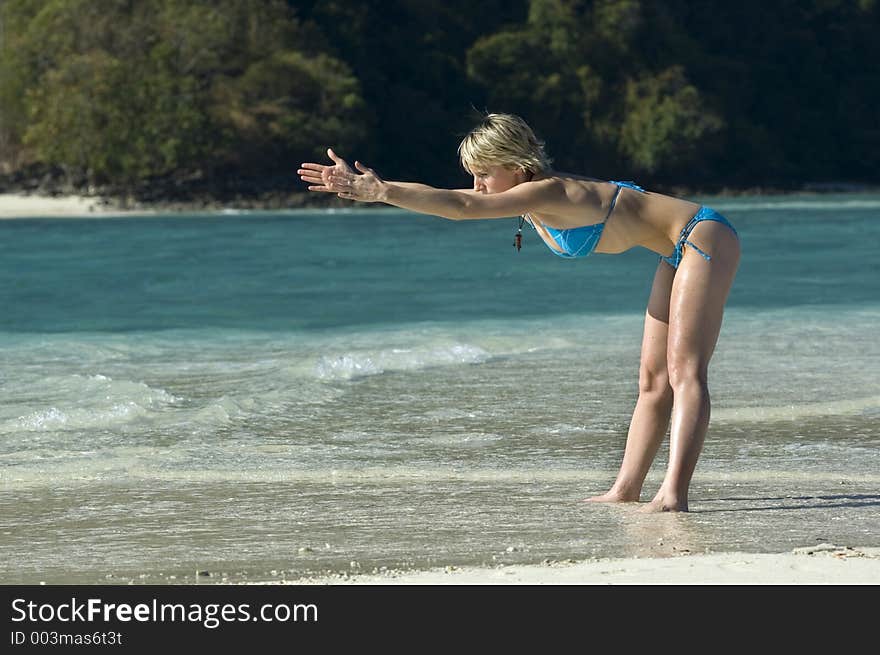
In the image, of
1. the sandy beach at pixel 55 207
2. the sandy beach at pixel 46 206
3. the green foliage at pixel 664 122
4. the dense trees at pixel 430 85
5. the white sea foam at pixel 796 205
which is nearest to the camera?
the sandy beach at pixel 55 207

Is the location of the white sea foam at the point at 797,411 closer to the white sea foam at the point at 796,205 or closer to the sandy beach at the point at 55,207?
the sandy beach at the point at 55,207

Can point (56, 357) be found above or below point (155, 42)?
below

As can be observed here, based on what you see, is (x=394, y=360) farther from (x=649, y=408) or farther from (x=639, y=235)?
(x=639, y=235)

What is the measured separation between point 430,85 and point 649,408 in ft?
265

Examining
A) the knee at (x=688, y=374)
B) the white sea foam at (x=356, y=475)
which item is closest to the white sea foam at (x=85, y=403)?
the white sea foam at (x=356, y=475)

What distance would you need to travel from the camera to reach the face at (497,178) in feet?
17.1

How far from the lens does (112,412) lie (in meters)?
8.30

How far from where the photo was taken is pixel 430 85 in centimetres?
8512

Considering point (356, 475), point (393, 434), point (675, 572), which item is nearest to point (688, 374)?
point (675, 572)
